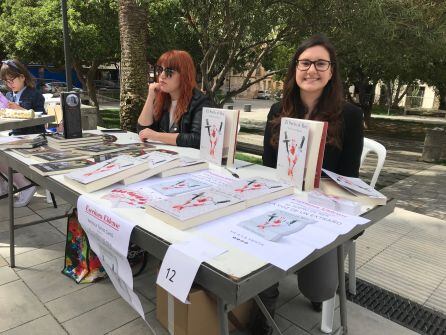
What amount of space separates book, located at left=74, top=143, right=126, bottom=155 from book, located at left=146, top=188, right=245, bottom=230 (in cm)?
105

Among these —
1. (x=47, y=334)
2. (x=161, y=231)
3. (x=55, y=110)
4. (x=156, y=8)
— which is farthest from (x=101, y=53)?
(x=161, y=231)

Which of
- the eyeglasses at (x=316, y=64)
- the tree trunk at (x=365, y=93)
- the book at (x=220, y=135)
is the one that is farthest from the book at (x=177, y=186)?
the tree trunk at (x=365, y=93)

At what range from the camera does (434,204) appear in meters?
5.11

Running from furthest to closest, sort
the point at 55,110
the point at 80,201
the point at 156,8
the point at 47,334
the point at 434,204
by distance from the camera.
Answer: the point at 156,8 → the point at 434,204 → the point at 55,110 → the point at 47,334 → the point at 80,201

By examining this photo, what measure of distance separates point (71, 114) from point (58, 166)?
0.76m

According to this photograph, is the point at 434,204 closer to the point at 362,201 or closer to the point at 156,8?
the point at 362,201

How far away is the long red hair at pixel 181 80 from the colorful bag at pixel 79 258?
3.46 feet

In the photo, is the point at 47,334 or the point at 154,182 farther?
the point at 47,334

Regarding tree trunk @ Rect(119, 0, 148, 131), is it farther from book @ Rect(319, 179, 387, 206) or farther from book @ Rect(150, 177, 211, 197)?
book @ Rect(319, 179, 387, 206)

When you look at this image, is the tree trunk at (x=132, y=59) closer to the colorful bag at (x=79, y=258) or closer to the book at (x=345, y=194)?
the colorful bag at (x=79, y=258)

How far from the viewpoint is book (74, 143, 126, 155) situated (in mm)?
2292

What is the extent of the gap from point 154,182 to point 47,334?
3.64 feet

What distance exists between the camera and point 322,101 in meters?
2.20

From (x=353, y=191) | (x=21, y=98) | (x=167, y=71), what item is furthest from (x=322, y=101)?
(x=21, y=98)
